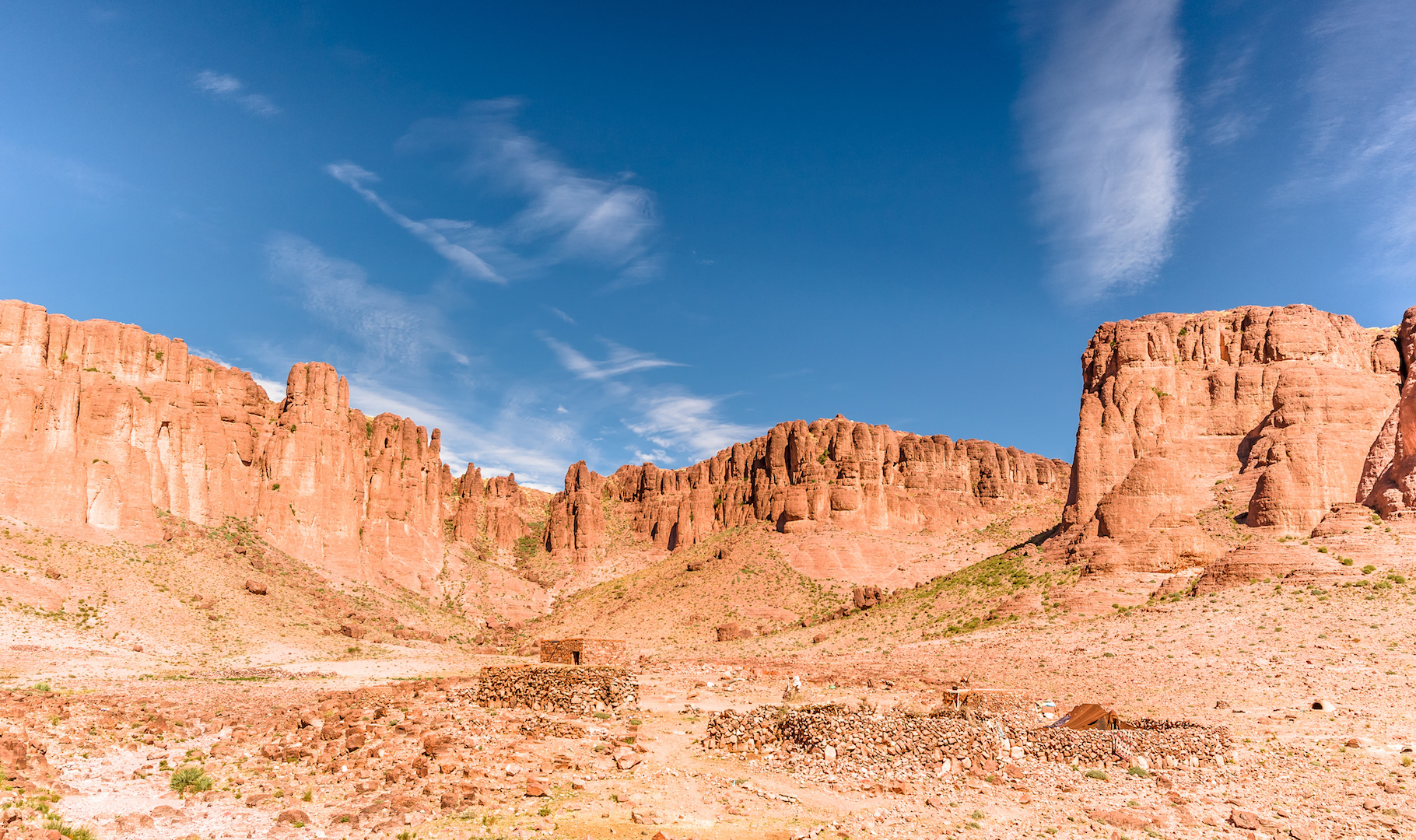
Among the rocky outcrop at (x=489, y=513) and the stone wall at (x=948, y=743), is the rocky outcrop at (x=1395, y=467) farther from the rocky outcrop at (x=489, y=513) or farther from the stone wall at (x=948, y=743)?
the rocky outcrop at (x=489, y=513)

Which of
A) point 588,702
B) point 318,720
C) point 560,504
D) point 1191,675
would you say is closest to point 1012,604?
point 1191,675

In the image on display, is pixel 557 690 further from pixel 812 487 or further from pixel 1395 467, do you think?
pixel 812 487

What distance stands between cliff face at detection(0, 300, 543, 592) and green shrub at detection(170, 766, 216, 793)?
179 feet

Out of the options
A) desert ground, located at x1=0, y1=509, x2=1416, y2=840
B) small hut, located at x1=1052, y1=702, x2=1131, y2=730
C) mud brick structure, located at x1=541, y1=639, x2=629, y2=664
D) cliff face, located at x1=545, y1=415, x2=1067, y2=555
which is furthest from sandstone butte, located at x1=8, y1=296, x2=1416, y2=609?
mud brick structure, located at x1=541, y1=639, x2=629, y2=664

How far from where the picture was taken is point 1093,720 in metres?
23.4

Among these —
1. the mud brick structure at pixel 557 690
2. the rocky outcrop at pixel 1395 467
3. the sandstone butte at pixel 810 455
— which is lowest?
the mud brick structure at pixel 557 690

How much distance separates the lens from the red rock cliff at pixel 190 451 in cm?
6241

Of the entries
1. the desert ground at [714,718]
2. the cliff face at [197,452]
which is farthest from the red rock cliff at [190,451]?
the desert ground at [714,718]

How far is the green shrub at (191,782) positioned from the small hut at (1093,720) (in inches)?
825

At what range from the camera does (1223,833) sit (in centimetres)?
1512

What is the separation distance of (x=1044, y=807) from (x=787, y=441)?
9760 cm

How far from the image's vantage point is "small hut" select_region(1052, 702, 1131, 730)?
23094mm

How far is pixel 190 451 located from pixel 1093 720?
249ft

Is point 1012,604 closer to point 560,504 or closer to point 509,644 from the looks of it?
point 509,644
